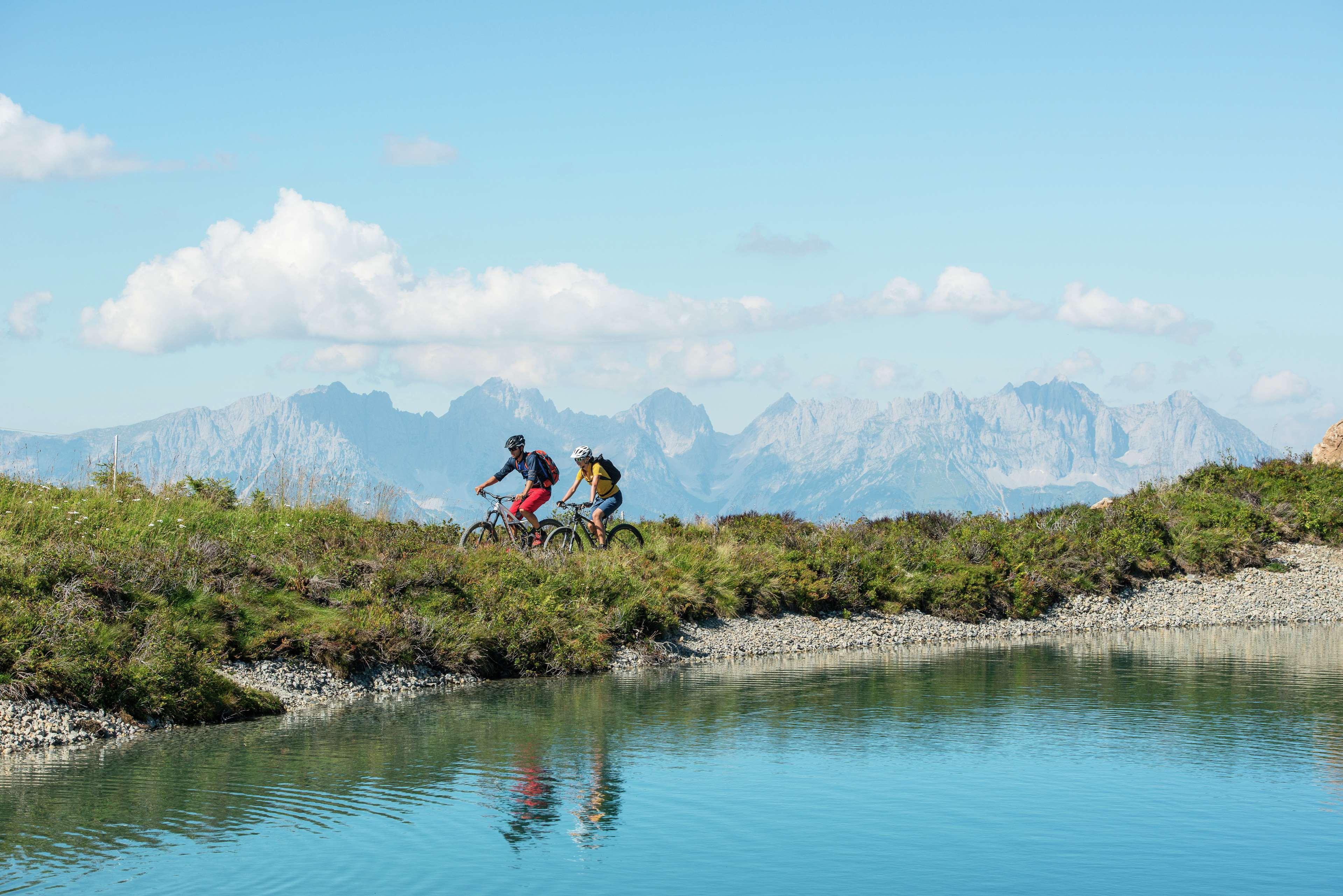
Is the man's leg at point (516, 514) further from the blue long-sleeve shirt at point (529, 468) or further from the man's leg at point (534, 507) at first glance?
the blue long-sleeve shirt at point (529, 468)

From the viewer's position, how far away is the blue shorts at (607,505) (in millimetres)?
29125

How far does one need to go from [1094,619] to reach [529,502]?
1682 cm

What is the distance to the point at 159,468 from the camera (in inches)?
1181

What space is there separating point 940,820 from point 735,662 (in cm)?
1326

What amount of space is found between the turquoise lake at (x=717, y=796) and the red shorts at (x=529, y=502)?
23.3 feet

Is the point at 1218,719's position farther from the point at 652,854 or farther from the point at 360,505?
the point at 360,505

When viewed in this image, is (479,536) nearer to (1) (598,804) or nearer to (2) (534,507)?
(2) (534,507)

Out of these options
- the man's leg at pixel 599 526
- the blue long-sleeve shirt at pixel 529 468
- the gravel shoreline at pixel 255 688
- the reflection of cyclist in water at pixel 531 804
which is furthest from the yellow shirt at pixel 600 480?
the reflection of cyclist in water at pixel 531 804

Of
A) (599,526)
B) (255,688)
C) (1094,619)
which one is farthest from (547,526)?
(1094,619)

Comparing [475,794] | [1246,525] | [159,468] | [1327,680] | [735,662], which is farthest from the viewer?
[1246,525]

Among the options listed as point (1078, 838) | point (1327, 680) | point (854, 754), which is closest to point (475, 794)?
point (854, 754)

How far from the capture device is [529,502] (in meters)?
28.1

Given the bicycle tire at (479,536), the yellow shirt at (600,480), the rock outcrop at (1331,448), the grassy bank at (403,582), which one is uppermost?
the rock outcrop at (1331,448)

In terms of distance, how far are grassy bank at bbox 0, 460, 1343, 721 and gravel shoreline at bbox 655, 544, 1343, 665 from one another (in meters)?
0.56
